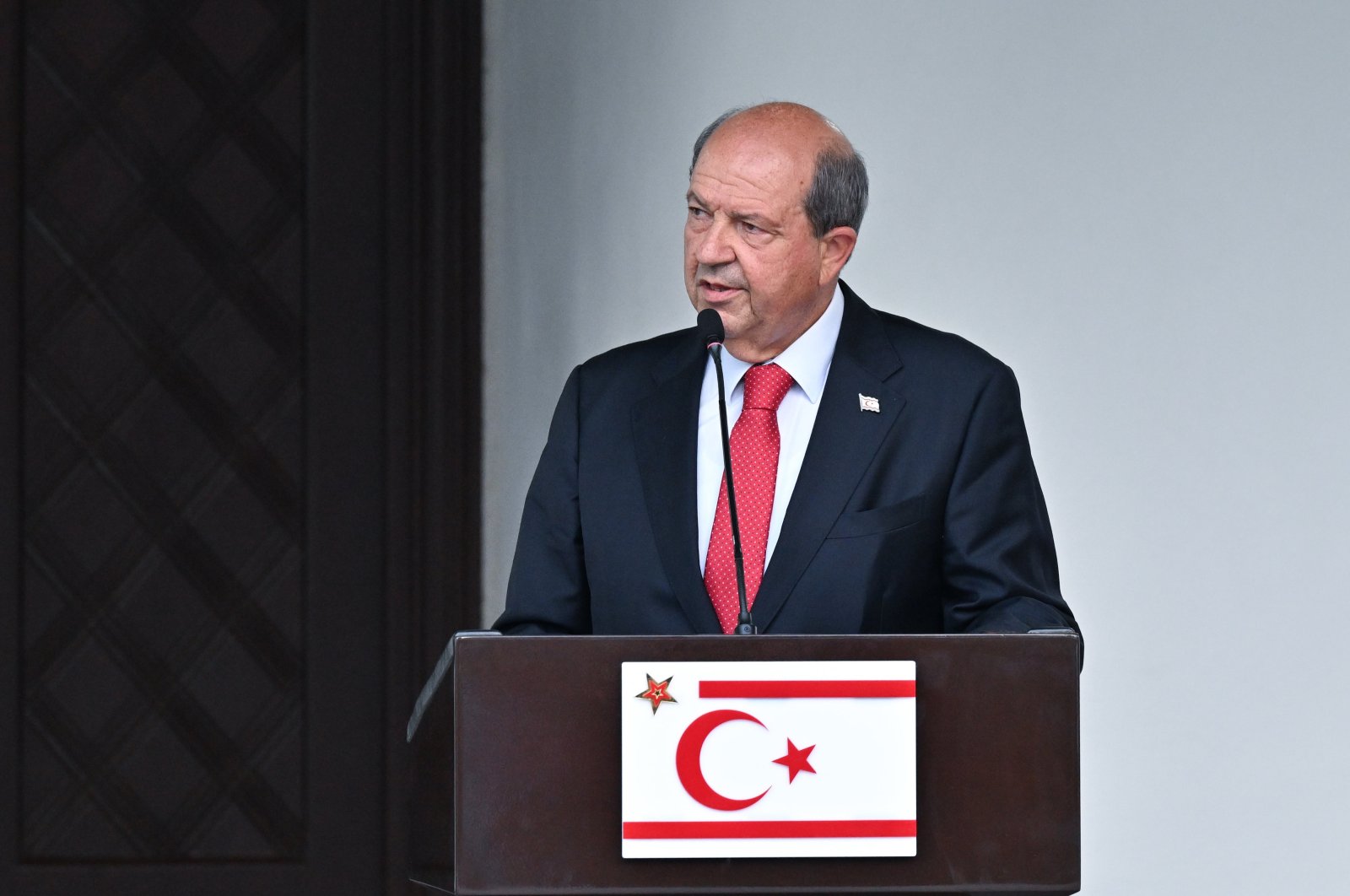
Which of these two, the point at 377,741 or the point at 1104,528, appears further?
the point at 377,741

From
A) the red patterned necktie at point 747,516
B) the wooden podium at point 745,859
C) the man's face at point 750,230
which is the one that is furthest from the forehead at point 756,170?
the wooden podium at point 745,859

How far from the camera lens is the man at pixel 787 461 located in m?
1.81

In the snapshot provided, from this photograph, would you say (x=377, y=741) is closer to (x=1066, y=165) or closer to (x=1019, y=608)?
(x=1066, y=165)

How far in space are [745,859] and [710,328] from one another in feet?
1.81

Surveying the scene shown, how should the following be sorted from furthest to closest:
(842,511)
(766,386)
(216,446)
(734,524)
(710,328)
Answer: (216,446)
(766,386)
(842,511)
(710,328)
(734,524)

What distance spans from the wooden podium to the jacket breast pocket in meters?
0.44

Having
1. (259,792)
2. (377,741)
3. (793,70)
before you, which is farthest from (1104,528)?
(259,792)

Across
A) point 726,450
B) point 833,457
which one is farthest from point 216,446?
point 726,450

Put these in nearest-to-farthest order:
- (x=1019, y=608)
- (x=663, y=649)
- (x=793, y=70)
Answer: (x=663, y=649) < (x=1019, y=608) < (x=793, y=70)

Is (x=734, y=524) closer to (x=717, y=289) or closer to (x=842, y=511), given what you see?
(x=842, y=511)

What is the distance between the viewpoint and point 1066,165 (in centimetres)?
298

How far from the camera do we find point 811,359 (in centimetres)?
198

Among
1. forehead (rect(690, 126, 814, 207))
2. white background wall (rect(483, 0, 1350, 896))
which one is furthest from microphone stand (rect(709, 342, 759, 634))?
white background wall (rect(483, 0, 1350, 896))

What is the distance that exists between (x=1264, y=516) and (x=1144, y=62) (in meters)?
0.79
